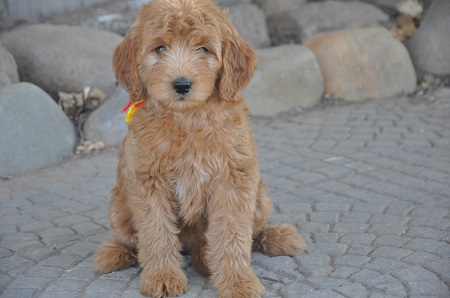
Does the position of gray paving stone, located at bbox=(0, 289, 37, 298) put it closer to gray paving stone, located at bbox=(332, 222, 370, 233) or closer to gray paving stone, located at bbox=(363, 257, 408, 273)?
gray paving stone, located at bbox=(363, 257, 408, 273)

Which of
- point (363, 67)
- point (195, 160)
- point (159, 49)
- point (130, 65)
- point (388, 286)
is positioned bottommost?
point (363, 67)

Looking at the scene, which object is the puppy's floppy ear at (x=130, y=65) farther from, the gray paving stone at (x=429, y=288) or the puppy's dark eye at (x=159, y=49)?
the gray paving stone at (x=429, y=288)

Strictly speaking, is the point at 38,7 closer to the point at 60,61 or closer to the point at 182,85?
the point at 60,61

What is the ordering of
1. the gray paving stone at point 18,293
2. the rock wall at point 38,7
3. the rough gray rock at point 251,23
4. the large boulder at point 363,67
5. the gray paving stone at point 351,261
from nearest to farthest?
the gray paving stone at point 18,293 → the gray paving stone at point 351,261 → the large boulder at point 363,67 → the rock wall at point 38,7 → the rough gray rock at point 251,23

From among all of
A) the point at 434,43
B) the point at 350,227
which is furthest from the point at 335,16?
the point at 350,227

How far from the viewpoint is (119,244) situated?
4.90 meters

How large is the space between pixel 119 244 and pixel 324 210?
1919 millimetres

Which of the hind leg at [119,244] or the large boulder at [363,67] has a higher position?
the hind leg at [119,244]

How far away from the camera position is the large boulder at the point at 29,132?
25.0 feet

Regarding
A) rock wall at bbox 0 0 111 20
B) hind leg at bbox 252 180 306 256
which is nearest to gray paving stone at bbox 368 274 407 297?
hind leg at bbox 252 180 306 256

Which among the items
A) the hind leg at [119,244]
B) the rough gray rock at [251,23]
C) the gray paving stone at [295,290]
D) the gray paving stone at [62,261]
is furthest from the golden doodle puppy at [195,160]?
the rough gray rock at [251,23]

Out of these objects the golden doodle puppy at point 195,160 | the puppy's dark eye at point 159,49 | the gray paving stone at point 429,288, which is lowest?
the gray paving stone at point 429,288

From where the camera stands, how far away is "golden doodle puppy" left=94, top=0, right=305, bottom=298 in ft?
14.1

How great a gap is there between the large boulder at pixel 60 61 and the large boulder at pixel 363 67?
292 cm
